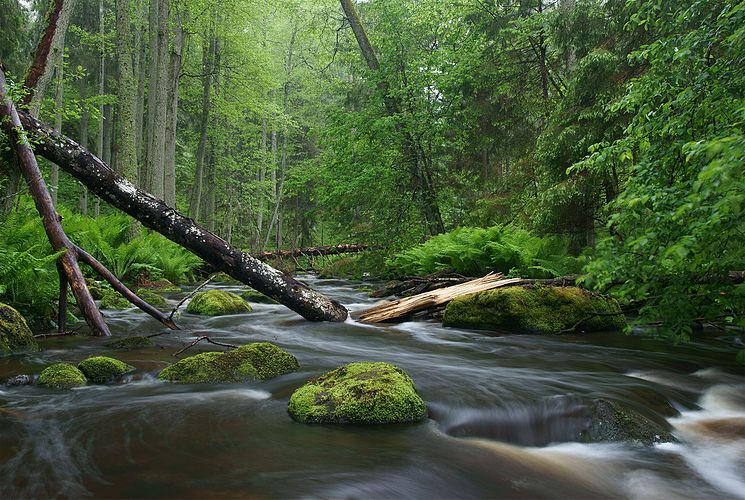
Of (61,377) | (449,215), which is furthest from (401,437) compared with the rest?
(449,215)

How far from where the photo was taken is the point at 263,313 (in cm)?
784

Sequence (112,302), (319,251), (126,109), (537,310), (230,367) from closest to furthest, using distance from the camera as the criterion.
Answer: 1. (230,367)
2. (537,310)
3. (112,302)
4. (126,109)
5. (319,251)

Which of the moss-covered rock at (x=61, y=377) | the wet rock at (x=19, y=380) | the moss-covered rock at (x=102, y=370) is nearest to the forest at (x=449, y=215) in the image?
the moss-covered rock at (x=102, y=370)

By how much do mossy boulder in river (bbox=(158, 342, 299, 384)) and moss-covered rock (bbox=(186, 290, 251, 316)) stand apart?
3700 mm

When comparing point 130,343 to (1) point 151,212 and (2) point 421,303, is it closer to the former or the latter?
(1) point 151,212

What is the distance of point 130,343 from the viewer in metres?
4.83

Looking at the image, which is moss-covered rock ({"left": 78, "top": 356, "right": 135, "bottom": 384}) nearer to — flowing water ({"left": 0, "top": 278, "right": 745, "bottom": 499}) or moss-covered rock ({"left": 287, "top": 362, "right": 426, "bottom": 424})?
flowing water ({"left": 0, "top": 278, "right": 745, "bottom": 499})

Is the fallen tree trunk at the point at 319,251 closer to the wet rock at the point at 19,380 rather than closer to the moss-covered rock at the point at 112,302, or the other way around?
the moss-covered rock at the point at 112,302

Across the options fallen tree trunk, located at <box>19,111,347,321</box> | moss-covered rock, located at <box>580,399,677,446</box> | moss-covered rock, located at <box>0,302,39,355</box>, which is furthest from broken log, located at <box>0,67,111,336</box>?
moss-covered rock, located at <box>580,399,677,446</box>

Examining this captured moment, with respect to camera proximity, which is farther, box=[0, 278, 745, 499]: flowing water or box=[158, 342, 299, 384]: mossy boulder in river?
box=[158, 342, 299, 384]: mossy boulder in river

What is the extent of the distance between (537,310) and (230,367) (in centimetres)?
398

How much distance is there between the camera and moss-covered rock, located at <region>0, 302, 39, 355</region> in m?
4.30

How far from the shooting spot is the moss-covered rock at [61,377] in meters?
3.48

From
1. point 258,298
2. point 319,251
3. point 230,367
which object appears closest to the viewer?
point 230,367
